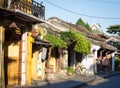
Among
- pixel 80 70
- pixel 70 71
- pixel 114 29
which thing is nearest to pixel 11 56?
pixel 70 71

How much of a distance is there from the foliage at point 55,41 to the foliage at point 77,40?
1890mm

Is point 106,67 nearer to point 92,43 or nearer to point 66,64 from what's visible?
point 92,43

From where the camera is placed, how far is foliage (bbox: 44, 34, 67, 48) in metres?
27.6

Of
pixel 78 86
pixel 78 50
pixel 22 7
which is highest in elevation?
pixel 22 7

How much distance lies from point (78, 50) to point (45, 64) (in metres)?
5.88

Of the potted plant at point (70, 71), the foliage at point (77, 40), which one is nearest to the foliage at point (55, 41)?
the foliage at point (77, 40)

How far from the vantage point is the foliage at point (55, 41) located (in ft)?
90.5

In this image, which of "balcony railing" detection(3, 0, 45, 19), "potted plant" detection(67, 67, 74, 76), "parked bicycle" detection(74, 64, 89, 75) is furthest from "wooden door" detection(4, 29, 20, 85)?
"parked bicycle" detection(74, 64, 89, 75)

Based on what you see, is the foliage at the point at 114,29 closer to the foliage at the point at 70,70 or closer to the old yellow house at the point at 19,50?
the foliage at the point at 70,70

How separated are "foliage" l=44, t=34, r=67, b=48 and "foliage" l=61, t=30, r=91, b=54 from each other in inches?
74.4

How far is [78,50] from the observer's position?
3319cm

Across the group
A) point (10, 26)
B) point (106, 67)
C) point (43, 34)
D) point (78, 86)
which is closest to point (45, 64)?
point (43, 34)

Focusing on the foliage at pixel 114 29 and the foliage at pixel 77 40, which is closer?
the foliage at pixel 77 40

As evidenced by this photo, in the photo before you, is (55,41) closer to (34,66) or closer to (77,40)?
(34,66)
